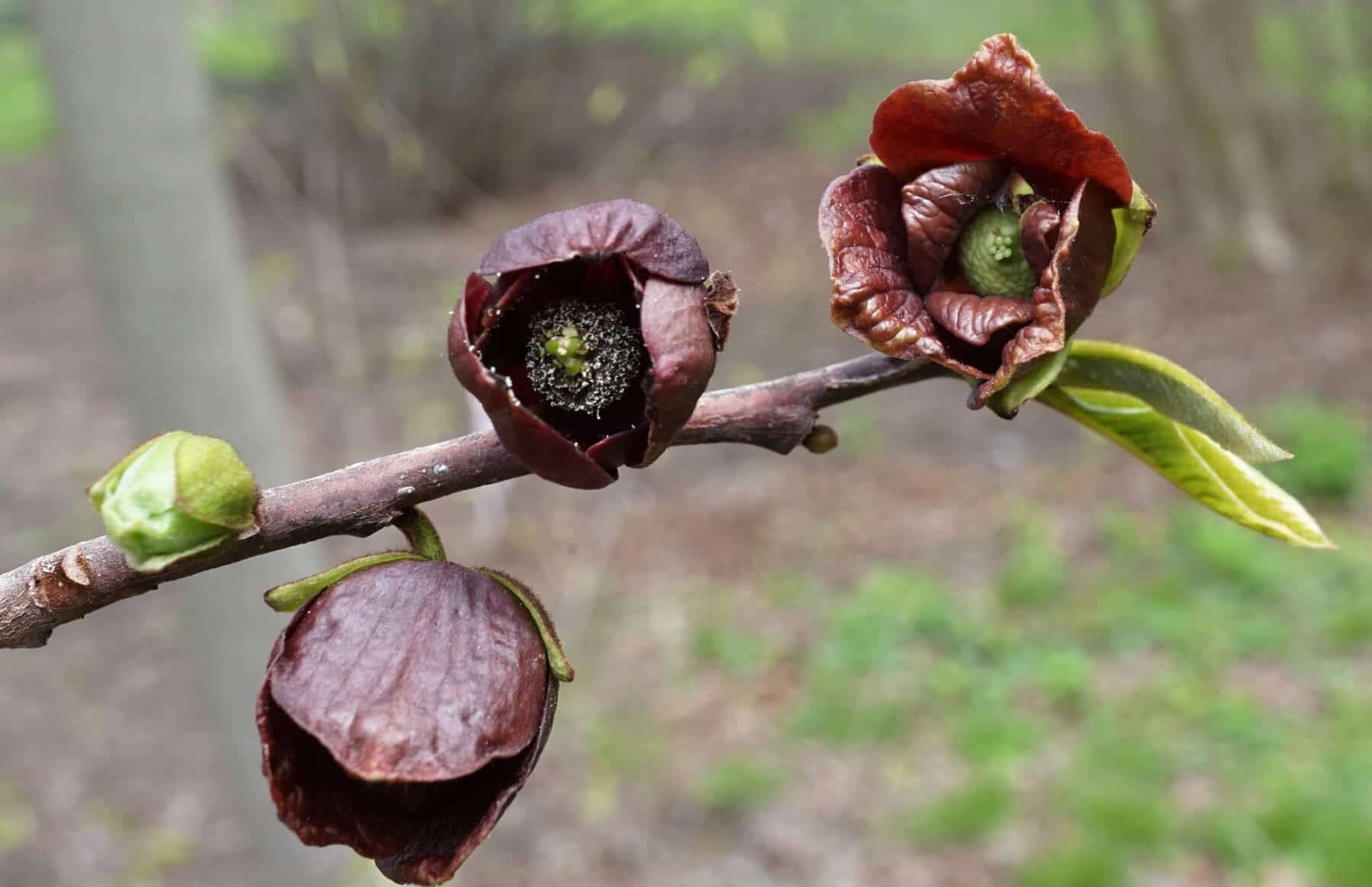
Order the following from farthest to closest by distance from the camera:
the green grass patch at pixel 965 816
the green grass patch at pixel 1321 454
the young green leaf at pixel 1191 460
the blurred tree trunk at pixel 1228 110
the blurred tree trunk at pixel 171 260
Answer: the blurred tree trunk at pixel 1228 110
the green grass patch at pixel 1321 454
the green grass patch at pixel 965 816
the blurred tree trunk at pixel 171 260
the young green leaf at pixel 1191 460

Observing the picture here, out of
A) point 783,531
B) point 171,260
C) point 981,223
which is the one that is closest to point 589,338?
point 981,223

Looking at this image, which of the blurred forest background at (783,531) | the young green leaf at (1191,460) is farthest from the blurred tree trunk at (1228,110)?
the young green leaf at (1191,460)

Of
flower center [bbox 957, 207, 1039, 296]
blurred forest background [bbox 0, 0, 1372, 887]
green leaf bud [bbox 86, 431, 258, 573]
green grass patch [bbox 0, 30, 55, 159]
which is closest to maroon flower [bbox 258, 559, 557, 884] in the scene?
green leaf bud [bbox 86, 431, 258, 573]

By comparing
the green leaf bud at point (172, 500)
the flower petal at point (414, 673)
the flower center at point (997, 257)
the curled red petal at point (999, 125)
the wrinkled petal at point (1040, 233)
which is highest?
the curled red petal at point (999, 125)

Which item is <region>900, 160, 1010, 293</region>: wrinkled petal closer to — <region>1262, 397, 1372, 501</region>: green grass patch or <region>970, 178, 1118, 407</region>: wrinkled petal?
<region>970, 178, 1118, 407</region>: wrinkled petal

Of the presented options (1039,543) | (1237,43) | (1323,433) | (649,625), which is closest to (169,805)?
(649,625)

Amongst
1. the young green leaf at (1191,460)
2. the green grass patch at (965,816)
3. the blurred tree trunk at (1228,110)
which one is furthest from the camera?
the blurred tree trunk at (1228,110)

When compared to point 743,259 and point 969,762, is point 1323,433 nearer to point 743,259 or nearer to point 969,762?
point 969,762

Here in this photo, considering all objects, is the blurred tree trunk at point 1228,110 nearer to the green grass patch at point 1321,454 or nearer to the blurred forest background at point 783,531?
the blurred forest background at point 783,531
